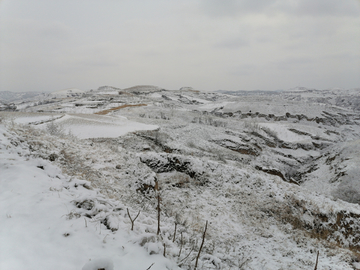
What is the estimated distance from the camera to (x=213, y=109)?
3489 inches

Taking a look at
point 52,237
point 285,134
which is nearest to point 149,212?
point 52,237

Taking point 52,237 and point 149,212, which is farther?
point 149,212

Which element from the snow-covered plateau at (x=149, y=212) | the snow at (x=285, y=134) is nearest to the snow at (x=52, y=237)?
the snow-covered plateau at (x=149, y=212)

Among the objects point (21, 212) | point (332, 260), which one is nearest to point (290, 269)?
point (332, 260)

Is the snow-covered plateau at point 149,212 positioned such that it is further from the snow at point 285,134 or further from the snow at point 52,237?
the snow at point 285,134

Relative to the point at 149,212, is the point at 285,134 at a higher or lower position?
lower

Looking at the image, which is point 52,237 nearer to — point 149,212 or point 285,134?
point 149,212

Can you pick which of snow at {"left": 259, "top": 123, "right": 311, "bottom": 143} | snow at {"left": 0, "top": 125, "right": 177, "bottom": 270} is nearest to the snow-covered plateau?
snow at {"left": 0, "top": 125, "right": 177, "bottom": 270}

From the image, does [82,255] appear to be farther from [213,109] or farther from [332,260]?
[213,109]

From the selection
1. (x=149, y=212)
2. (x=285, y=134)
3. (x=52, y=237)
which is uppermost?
(x=52, y=237)

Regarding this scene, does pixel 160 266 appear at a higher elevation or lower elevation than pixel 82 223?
lower

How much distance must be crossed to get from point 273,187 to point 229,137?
2692cm

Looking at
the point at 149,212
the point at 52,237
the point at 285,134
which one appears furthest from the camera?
the point at 285,134

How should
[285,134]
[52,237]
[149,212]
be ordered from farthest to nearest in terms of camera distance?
[285,134] < [149,212] < [52,237]
